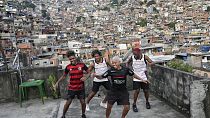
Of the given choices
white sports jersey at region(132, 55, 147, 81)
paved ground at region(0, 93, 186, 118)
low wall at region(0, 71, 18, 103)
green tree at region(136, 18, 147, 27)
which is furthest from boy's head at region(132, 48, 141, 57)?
green tree at region(136, 18, 147, 27)

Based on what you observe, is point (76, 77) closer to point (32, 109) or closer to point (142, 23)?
point (32, 109)

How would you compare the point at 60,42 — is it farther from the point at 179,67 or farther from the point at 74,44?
the point at 179,67

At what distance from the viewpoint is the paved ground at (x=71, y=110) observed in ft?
19.8

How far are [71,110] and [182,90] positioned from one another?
225 cm

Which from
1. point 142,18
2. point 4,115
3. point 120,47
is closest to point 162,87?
point 4,115

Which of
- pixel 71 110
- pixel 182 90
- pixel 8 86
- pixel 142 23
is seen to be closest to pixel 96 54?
pixel 71 110

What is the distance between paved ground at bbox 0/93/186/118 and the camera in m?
6.03

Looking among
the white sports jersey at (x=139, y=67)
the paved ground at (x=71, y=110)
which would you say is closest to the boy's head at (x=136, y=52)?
the white sports jersey at (x=139, y=67)

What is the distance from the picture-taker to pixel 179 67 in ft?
23.7

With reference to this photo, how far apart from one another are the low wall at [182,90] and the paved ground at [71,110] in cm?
18

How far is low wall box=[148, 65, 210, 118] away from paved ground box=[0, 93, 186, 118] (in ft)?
0.60

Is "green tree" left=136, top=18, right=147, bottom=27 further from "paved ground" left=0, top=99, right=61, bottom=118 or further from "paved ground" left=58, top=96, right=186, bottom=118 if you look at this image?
"paved ground" left=58, top=96, right=186, bottom=118

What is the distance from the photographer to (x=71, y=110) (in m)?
6.50

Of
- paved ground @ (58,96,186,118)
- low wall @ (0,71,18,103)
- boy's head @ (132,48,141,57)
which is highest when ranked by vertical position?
boy's head @ (132,48,141,57)
